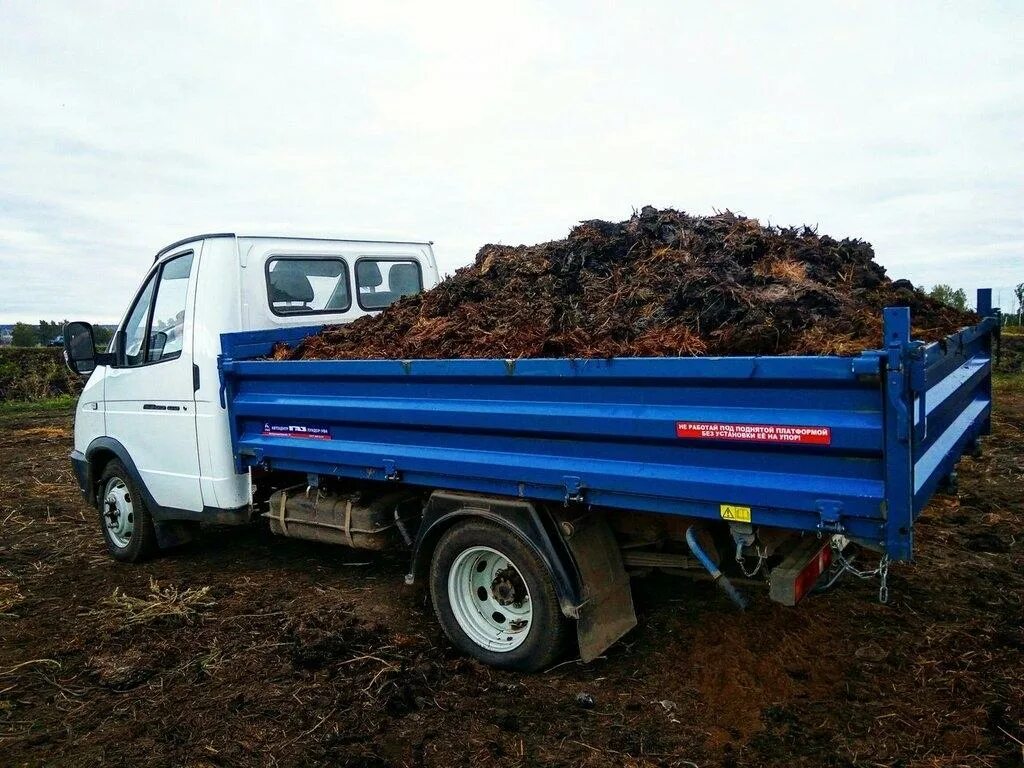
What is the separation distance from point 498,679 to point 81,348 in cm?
425

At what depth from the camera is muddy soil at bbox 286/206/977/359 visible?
352cm

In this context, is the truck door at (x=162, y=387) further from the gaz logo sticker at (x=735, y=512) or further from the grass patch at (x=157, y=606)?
the gaz logo sticker at (x=735, y=512)

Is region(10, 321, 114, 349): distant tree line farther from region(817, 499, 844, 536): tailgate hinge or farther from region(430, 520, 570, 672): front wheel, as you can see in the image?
region(817, 499, 844, 536): tailgate hinge

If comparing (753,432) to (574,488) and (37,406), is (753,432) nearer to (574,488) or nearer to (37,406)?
(574,488)

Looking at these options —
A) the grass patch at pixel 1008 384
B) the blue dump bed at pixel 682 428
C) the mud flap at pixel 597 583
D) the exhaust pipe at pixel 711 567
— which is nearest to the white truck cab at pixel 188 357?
the blue dump bed at pixel 682 428

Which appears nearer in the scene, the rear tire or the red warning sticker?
the red warning sticker

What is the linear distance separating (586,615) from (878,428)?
1684 millimetres

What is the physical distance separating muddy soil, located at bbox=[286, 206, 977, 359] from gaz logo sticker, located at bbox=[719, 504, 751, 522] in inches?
25.5

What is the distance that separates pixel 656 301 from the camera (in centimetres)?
399

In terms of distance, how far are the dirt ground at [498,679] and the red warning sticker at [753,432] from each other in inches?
49.8

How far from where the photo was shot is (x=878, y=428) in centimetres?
287

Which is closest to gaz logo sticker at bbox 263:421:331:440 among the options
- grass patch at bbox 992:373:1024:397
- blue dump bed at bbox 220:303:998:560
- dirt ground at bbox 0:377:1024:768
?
blue dump bed at bbox 220:303:998:560

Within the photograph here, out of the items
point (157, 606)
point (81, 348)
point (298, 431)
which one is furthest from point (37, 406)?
point (298, 431)

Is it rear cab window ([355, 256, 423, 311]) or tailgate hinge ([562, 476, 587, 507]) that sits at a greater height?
rear cab window ([355, 256, 423, 311])
